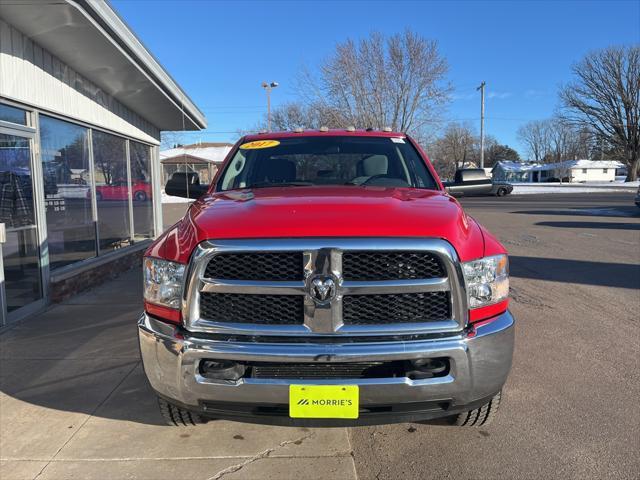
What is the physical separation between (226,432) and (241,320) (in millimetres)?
1149

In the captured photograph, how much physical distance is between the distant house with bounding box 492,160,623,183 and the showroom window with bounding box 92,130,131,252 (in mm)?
74642

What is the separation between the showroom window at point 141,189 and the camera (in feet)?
32.3

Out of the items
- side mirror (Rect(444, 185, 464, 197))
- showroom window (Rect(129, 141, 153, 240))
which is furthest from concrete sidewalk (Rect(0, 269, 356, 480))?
showroom window (Rect(129, 141, 153, 240))

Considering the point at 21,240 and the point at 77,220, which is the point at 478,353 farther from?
the point at 77,220

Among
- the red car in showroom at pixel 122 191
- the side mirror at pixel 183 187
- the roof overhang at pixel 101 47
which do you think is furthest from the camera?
the red car in showroom at pixel 122 191

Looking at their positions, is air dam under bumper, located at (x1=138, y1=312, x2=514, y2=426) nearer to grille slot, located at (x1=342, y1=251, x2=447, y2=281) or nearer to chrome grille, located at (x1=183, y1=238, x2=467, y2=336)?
chrome grille, located at (x1=183, y1=238, x2=467, y2=336)

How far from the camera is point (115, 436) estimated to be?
10.2ft

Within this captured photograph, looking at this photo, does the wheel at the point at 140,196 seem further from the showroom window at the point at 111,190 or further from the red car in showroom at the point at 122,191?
the showroom window at the point at 111,190

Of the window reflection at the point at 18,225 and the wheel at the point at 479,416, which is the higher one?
the window reflection at the point at 18,225

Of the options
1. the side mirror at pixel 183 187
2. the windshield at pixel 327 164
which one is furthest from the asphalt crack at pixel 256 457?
the side mirror at pixel 183 187

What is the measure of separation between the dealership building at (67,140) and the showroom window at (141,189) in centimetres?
31

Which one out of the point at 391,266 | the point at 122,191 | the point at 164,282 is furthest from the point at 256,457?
the point at 122,191

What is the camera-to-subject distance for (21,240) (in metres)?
5.66

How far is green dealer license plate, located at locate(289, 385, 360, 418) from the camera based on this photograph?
88.7 inches
